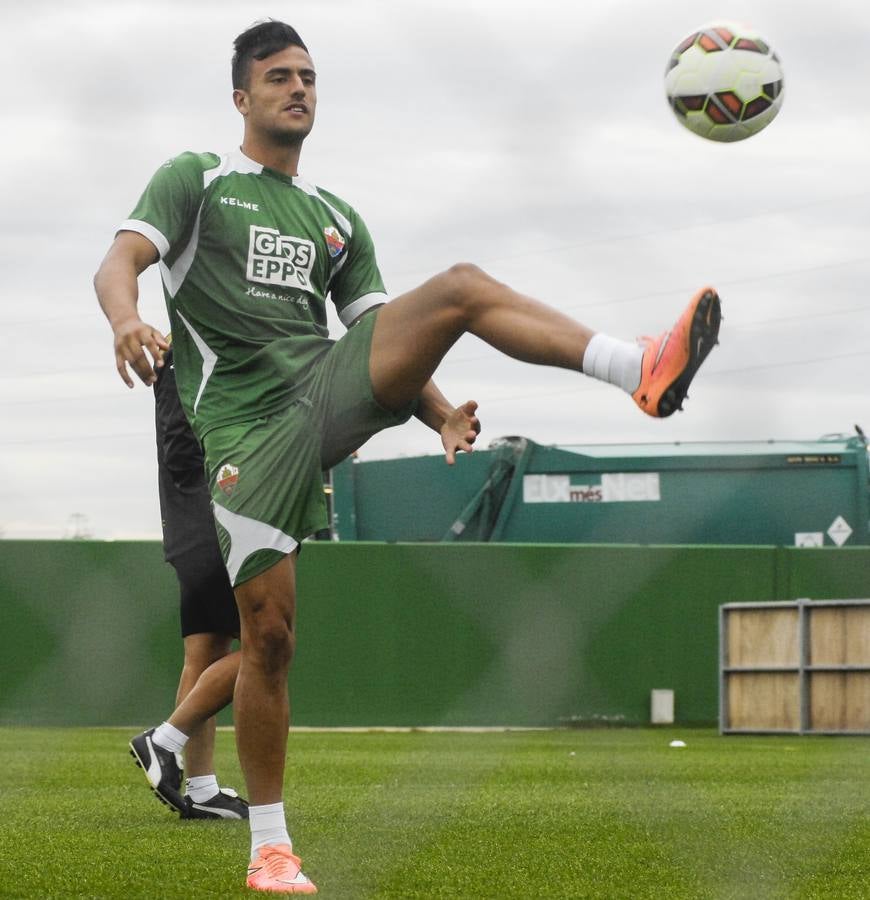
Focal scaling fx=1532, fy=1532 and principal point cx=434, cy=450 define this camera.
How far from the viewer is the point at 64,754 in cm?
754

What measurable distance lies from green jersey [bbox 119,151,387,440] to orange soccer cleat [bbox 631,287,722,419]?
37.4 inches

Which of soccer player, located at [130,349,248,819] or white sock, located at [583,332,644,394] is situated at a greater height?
white sock, located at [583,332,644,394]

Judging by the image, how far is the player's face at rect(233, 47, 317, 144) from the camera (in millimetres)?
3465

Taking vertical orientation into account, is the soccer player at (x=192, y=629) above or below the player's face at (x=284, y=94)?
below

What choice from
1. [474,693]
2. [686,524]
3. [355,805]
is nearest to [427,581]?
[474,693]

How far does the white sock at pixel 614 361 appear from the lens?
2680mm

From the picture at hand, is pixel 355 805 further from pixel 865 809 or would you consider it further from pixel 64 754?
pixel 64 754

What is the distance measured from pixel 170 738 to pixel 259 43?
193 cm

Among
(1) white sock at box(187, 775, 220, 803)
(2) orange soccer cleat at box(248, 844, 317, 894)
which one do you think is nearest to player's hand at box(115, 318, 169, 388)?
(2) orange soccer cleat at box(248, 844, 317, 894)

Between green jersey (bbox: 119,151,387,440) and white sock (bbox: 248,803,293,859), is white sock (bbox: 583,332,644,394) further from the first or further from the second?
white sock (bbox: 248,803,293,859)

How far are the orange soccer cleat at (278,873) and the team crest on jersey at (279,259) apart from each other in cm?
123

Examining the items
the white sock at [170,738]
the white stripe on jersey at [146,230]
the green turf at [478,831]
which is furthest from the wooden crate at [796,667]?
the white stripe on jersey at [146,230]

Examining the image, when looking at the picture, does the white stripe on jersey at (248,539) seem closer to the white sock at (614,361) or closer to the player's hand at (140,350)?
the player's hand at (140,350)

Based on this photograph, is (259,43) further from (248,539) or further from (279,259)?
(248,539)
